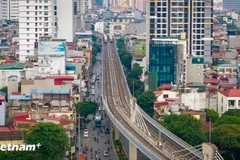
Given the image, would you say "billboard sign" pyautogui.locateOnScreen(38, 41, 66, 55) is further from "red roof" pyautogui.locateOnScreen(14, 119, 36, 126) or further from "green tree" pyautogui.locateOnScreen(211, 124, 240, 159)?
"green tree" pyautogui.locateOnScreen(211, 124, 240, 159)

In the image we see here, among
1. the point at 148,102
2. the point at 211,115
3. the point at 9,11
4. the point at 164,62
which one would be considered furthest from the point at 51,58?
the point at 9,11

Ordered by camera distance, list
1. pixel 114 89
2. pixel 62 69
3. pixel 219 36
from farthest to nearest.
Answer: pixel 219 36
pixel 114 89
pixel 62 69

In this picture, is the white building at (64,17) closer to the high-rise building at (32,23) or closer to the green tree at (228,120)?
the high-rise building at (32,23)

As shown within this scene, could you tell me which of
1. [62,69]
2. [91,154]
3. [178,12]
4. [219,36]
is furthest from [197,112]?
[219,36]

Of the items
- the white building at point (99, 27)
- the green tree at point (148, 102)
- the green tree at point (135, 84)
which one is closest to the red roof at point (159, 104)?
the green tree at point (148, 102)

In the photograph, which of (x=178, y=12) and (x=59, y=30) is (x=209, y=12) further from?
(x=59, y=30)

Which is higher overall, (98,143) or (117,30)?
(117,30)

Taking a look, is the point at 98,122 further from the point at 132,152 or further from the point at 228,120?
the point at 228,120
